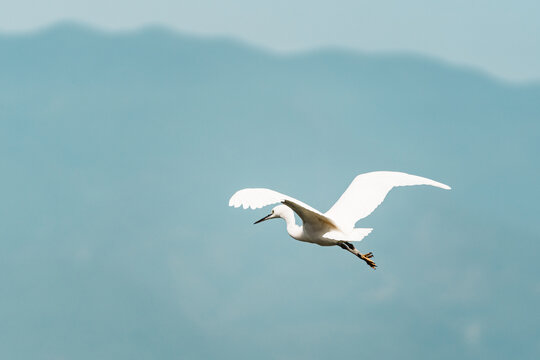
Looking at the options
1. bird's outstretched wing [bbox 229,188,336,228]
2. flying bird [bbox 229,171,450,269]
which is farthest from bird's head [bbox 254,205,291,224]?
bird's outstretched wing [bbox 229,188,336,228]

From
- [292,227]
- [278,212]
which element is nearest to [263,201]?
[292,227]

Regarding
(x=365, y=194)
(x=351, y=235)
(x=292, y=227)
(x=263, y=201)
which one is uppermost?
(x=365, y=194)

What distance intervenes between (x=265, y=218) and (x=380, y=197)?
2898 mm

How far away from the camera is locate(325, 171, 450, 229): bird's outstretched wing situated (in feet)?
63.5

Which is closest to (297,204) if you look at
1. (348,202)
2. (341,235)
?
(341,235)

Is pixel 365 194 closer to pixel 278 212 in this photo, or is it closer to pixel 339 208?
pixel 339 208

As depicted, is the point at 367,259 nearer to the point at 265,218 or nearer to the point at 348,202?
the point at 348,202

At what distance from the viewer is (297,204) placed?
57.0 ft

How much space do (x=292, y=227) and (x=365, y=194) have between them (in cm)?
194

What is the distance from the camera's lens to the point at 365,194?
785 inches

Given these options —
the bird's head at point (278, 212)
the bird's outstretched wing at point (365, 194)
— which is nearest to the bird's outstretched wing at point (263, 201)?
the bird's outstretched wing at point (365, 194)

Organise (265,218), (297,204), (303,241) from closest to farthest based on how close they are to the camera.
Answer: (297,204)
(303,241)
(265,218)

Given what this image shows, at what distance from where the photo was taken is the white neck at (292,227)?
63.7 feet

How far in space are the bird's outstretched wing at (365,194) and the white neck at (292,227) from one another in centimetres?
77
